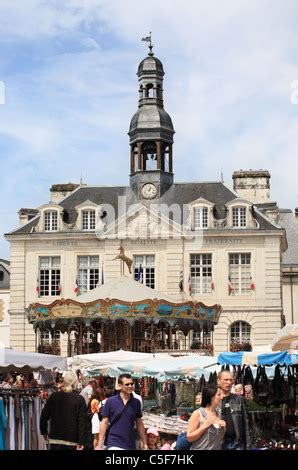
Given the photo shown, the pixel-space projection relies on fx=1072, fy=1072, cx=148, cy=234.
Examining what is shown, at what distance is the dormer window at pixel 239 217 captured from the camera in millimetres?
52125

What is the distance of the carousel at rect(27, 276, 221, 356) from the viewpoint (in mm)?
37656

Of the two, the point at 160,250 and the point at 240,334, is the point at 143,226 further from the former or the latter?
the point at 240,334

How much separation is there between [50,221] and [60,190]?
7607 millimetres

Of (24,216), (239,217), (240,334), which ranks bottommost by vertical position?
(240,334)

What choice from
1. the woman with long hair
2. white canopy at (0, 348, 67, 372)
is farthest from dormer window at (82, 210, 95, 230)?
the woman with long hair

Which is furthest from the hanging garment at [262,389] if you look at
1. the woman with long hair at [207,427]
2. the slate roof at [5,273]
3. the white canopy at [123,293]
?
the slate roof at [5,273]

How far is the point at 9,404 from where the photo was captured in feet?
56.6

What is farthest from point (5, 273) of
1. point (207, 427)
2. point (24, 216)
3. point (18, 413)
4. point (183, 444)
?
point (207, 427)

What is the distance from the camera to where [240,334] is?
5134cm

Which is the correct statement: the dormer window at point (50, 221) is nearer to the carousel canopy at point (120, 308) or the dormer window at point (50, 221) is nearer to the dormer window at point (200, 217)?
the dormer window at point (200, 217)

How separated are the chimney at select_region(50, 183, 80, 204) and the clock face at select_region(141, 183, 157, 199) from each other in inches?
282

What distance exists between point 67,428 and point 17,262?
134 feet

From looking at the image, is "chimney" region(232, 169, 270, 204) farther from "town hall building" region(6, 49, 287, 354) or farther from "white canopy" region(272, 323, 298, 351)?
"white canopy" region(272, 323, 298, 351)

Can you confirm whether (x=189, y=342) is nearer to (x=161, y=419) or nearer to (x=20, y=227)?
(x=20, y=227)
